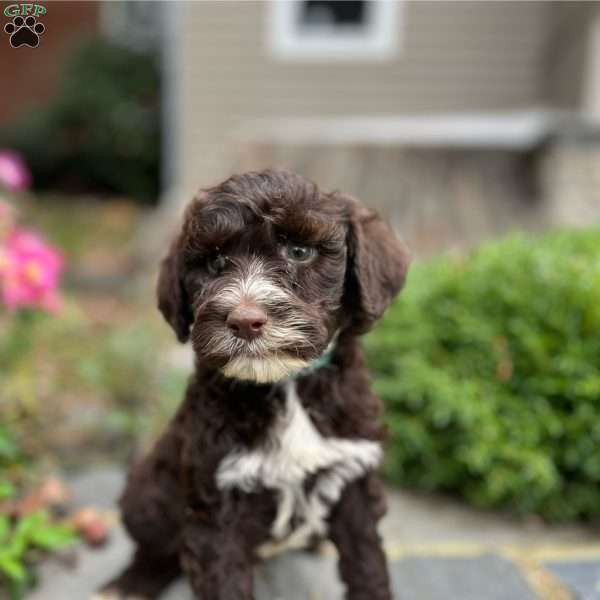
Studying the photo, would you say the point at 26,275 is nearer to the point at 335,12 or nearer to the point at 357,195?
the point at 357,195

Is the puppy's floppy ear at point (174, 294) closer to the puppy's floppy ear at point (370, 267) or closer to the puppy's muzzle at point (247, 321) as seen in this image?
the puppy's muzzle at point (247, 321)

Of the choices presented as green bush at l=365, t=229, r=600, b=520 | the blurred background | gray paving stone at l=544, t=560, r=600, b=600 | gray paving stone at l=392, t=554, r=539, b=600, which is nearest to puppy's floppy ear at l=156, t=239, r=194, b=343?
the blurred background

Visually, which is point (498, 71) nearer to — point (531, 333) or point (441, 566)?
point (531, 333)

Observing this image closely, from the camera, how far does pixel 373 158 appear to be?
982 cm

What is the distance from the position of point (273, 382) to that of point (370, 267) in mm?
531

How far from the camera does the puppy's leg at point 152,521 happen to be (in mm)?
3021

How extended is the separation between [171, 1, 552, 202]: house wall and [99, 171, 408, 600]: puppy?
7.74 m

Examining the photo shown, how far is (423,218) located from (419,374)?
4727 millimetres

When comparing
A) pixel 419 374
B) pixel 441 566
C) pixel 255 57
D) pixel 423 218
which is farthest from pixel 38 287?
pixel 255 57

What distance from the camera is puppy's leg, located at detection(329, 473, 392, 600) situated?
9.18 ft

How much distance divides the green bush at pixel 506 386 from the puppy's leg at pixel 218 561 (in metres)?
1.71

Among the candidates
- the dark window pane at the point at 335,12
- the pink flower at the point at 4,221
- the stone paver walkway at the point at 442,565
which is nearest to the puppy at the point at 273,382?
the stone paver walkway at the point at 442,565

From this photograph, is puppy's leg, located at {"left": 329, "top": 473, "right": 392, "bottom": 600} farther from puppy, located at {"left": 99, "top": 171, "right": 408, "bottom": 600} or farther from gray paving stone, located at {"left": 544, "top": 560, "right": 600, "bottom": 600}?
gray paving stone, located at {"left": 544, "top": 560, "right": 600, "bottom": 600}

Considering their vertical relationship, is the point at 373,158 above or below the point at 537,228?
above
